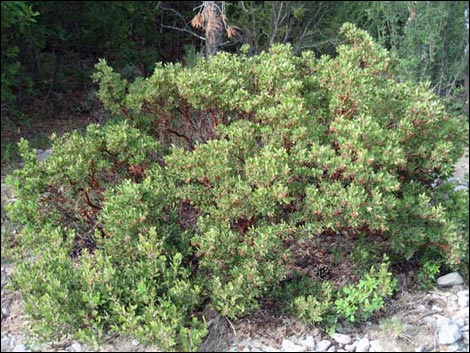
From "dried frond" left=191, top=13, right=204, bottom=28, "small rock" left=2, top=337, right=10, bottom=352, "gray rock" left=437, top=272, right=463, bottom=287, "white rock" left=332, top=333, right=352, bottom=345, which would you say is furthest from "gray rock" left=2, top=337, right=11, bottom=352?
"dried frond" left=191, top=13, right=204, bottom=28

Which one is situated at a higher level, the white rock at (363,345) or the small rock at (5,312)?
the white rock at (363,345)

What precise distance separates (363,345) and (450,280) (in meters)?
0.82

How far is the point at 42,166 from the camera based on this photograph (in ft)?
12.9

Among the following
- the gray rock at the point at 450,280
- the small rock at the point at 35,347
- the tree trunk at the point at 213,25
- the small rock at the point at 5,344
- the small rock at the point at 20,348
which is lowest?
the small rock at the point at 5,344

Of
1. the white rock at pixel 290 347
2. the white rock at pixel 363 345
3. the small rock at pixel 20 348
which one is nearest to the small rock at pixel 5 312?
the small rock at pixel 20 348

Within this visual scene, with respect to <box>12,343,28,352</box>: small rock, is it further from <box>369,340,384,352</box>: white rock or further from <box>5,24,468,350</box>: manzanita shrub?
A: <box>369,340,384,352</box>: white rock

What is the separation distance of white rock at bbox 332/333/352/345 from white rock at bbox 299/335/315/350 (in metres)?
0.13

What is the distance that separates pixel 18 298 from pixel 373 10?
17.5 feet

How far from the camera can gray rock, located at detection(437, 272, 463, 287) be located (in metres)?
3.72

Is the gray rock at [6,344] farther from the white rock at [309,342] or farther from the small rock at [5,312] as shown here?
the white rock at [309,342]

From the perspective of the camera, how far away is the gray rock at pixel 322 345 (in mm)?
3258

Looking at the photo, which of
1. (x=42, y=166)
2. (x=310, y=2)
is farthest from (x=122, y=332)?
(x=310, y=2)

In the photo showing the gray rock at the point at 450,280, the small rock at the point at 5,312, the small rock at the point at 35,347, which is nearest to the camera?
the small rock at the point at 35,347

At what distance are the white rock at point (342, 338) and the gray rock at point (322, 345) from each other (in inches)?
2.2
